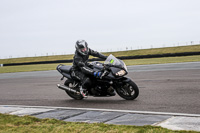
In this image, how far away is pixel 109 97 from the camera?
9141 millimetres

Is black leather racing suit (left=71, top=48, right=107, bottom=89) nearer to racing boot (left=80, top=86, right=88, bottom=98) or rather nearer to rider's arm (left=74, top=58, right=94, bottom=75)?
rider's arm (left=74, top=58, right=94, bottom=75)

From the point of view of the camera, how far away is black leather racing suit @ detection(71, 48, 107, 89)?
8.37 metres

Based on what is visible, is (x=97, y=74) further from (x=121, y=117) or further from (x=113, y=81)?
(x=121, y=117)

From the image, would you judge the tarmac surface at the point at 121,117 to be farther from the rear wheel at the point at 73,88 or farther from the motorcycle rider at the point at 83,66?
the rear wheel at the point at 73,88

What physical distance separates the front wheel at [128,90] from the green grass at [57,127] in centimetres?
279

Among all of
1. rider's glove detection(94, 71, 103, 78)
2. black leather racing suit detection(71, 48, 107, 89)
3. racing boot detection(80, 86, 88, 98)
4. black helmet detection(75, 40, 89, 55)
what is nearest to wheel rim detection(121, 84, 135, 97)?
rider's glove detection(94, 71, 103, 78)

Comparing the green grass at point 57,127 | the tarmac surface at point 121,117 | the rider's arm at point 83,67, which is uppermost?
the rider's arm at point 83,67

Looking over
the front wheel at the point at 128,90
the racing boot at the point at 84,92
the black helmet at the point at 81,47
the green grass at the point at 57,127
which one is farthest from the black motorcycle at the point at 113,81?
the green grass at the point at 57,127

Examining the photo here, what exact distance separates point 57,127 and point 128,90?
10.9ft

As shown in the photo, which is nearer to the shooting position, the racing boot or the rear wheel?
the racing boot

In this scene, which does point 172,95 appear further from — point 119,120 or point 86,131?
point 86,131

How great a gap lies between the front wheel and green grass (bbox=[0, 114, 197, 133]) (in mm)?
2788

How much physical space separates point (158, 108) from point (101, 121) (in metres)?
1.78

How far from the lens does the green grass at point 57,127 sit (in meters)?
4.74
